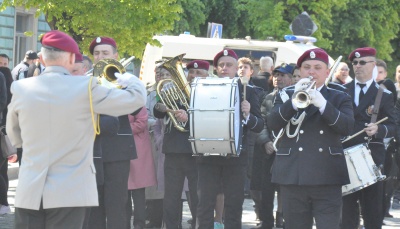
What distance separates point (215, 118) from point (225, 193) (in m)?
0.88

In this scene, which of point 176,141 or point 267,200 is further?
point 267,200

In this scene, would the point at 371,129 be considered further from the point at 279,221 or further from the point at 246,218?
the point at 246,218

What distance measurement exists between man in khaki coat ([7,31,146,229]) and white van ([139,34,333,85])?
46.6ft

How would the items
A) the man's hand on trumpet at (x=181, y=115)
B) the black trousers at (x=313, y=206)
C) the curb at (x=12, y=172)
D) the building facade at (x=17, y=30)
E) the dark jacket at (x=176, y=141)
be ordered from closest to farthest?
1. the black trousers at (x=313, y=206)
2. the man's hand on trumpet at (x=181, y=115)
3. the dark jacket at (x=176, y=141)
4. the curb at (x=12, y=172)
5. the building facade at (x=17, y=30)

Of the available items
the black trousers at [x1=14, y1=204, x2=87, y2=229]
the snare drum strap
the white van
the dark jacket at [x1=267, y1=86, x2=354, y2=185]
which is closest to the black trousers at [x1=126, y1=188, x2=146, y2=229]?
the snare drum strap

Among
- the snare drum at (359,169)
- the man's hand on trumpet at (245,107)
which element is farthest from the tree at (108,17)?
the snare drum at (359,169)

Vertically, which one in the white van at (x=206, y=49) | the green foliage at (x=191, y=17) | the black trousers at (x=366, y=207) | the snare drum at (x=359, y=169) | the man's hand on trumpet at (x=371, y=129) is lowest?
the black trousers at (x=366, y=207)

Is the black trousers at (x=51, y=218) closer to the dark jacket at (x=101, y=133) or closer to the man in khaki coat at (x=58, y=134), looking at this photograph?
the man in khaki coat at (x=58, y=134)

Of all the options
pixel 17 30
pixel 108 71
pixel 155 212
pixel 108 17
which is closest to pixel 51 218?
pixel 108 71

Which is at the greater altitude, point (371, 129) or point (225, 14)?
point (225, 14)

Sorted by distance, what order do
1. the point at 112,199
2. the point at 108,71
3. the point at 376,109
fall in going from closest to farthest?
the point at 108,71, the point at 112,199, the point at 376,109

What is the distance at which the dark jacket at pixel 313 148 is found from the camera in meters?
9.49

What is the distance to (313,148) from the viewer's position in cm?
959

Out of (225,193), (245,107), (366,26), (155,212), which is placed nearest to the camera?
(245,107)
